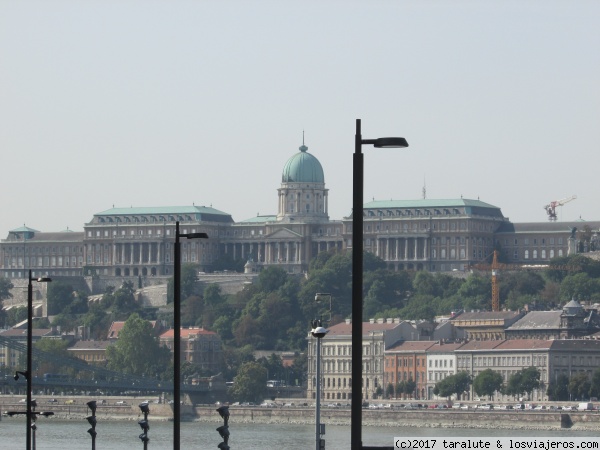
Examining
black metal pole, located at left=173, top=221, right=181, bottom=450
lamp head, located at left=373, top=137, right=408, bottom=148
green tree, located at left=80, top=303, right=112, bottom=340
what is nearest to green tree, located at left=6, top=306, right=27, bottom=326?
green tree, located at left=80, top=303, right=112, bottom=340

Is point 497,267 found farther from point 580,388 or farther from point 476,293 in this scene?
point 580,388

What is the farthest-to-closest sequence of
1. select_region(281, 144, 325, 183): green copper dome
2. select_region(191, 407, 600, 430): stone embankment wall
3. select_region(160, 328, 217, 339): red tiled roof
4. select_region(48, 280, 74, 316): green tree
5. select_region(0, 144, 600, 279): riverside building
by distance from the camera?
1. select_region(281, 144, 325, 183): green copper dome
2. select_region(0, 144, 600, 279): riverside building
3. select_region(48, 280, 74, 316): green tree
4. select_region(160, 328, 217, 339): red tiled roof
5. select_region(191, 407, 600, 430): stone embankment wall

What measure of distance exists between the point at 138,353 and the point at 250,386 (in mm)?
16235

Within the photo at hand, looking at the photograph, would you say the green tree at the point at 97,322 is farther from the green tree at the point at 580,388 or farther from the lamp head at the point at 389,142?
the lamp head at the point at 389,142

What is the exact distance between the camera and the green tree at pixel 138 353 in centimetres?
12706

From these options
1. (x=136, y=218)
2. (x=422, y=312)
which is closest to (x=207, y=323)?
(x=422, y=312)

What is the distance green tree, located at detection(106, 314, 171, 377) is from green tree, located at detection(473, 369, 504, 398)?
68.9 feet

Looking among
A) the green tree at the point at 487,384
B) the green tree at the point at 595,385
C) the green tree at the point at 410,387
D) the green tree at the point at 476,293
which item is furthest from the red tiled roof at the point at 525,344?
the green tree at the point at 476,293

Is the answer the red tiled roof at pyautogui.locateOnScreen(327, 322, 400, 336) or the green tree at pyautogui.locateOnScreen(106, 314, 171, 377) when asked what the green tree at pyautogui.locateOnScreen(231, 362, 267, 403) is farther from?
the green tree at pyautogui.locateOnScreen(106, 314, 171, 377)

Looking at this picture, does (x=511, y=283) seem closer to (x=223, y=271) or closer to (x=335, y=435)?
(x=223, y=271)

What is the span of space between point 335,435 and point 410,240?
232ft

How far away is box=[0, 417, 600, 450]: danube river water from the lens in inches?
2864

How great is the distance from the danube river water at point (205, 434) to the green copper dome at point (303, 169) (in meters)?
A: 65.6

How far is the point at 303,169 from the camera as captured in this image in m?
164
